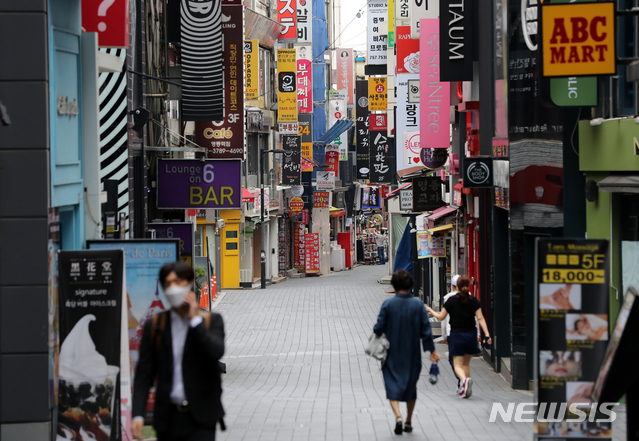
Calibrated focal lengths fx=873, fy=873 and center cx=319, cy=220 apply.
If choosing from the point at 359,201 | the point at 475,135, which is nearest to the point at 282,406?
the point at 475,135

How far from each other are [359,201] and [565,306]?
6172cm

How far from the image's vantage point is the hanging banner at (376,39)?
44.0m

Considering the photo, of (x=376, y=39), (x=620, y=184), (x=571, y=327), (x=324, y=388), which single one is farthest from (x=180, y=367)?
(x=376, y=39)

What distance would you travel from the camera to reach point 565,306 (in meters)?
6.08

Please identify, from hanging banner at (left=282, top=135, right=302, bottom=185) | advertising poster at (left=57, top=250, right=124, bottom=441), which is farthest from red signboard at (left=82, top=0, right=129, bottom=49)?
hanging banner at (left=282, top=135, right=302, bottom=185)

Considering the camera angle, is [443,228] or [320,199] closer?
[443,228]

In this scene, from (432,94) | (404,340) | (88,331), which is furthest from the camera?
(432,94)

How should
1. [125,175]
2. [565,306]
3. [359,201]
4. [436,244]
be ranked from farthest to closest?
Result: [359,201] < [436,244] < [125,175] < [565,306]

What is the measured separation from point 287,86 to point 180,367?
1449 inches

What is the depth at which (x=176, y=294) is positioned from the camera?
482 cm

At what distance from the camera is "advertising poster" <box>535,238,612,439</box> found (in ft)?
19.9

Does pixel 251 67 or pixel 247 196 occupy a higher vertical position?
pixel 251 67

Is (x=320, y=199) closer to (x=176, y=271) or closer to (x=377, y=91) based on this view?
(x=377, y=91)

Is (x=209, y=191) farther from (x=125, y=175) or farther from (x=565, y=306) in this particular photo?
(x=565, y=306)
